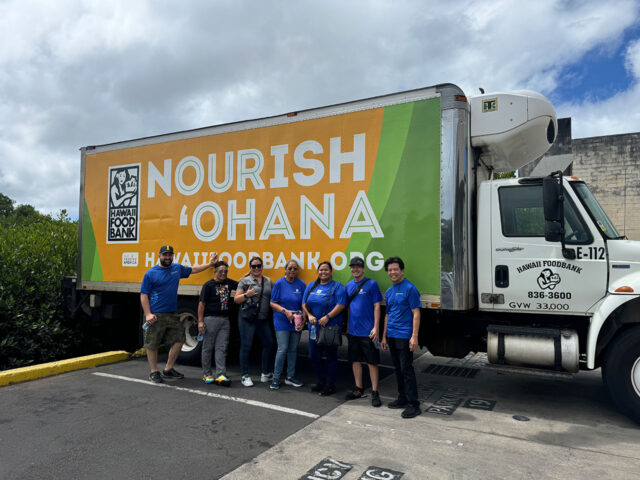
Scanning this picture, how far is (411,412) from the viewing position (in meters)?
4.70

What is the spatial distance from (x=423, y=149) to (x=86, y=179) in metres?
5.82

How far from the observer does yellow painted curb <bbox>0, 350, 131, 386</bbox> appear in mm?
5918

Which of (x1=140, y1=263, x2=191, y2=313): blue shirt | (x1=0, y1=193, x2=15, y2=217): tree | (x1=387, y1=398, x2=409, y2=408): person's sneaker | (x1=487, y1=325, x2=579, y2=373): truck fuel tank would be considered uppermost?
(x1=0, y1=193, x2=15, y2=217): tree

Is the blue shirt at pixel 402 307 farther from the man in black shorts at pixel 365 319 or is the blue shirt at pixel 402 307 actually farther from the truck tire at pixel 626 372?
the truck tire at pixel 626 372

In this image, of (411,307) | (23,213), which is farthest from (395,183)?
(23,213)

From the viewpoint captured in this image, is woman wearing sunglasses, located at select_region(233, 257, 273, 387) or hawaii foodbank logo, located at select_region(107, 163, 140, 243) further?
hawaii foodbank logo, located at select_region(107, 163, 140, 243)

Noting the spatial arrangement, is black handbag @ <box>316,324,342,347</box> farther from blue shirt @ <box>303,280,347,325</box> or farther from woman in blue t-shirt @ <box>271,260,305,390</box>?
woman in blue t-shirt @ <box>271,260,305,390</box>

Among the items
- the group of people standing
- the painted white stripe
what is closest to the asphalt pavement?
the painted white stripe

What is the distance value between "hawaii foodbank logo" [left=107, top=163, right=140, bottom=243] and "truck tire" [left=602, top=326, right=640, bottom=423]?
21.4ft

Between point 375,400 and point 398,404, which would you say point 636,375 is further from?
point 375,400

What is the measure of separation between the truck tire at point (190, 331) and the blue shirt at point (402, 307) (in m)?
3.20

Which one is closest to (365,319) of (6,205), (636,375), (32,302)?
(636,375)

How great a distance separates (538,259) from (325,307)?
7.91 feet

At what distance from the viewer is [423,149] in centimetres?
511
